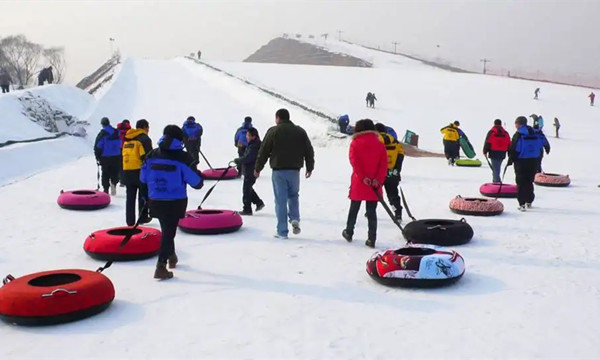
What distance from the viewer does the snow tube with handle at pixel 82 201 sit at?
1155 centimetres

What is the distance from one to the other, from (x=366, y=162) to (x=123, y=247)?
3357mm

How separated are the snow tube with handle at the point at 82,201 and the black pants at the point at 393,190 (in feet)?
18.0

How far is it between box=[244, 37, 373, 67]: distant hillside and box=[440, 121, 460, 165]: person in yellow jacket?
74428 millimetres

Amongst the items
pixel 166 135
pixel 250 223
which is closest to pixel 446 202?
pixel 250 223

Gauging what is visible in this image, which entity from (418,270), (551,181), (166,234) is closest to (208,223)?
(166,234)

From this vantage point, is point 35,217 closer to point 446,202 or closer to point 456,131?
point 446,202

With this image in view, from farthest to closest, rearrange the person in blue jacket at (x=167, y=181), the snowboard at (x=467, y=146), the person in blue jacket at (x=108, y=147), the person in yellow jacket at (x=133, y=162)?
1. the snowboard at (x=467, y=146)
2. the person in blue jacket at (x=108, y=147)
3. the person in yellow jacket at (x=133, y=162)
4. the person in blue jacket at (x=167, y=181)

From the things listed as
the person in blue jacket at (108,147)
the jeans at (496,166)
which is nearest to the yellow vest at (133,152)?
the person in blue jacket at (108,147)

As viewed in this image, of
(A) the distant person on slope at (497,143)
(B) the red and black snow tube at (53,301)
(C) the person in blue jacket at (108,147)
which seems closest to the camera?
(B) the red and black snow tube at (53,301)

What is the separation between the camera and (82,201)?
11547 mm

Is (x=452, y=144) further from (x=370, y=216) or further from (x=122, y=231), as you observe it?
(x=122, y=231)

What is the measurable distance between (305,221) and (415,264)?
13.9ft

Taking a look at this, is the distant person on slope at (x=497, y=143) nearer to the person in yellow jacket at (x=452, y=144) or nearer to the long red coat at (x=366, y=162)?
the long red coat at (x=366, y=162)

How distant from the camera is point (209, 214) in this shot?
9.56m
